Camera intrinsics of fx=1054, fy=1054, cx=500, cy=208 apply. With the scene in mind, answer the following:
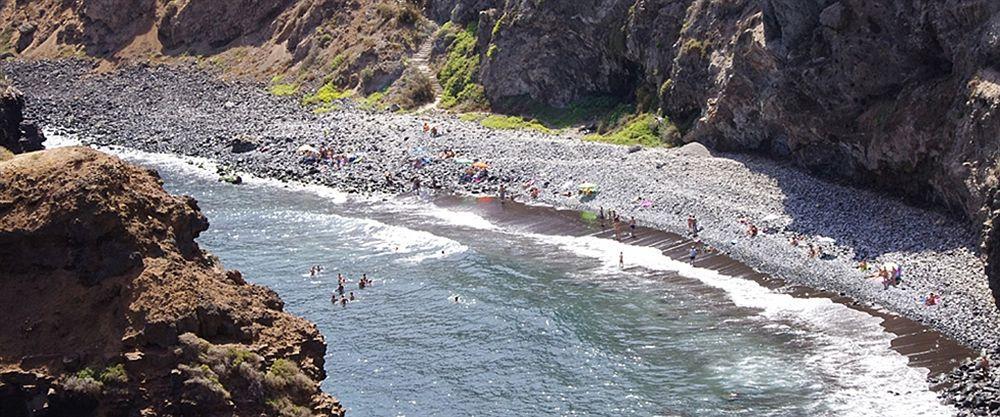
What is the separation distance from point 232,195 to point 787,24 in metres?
37.1

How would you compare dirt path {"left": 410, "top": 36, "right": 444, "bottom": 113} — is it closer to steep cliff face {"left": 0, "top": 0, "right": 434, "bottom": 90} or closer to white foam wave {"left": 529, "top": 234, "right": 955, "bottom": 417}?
steep cliff face {"left": 0, "top": 0, "right": 434, "bottom": 90}

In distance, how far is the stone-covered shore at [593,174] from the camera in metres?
44.7

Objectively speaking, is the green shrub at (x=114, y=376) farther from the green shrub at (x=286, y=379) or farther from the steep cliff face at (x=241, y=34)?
the steep cliff face at (x=241, y=34)

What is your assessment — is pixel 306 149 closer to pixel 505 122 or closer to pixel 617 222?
pixel 505 122

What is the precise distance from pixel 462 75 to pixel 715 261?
138 feet

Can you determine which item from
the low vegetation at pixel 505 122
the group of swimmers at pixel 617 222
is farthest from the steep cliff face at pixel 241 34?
the group of swimmers at pixel 617 222

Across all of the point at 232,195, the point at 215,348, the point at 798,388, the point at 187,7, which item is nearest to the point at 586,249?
the point at 798,388

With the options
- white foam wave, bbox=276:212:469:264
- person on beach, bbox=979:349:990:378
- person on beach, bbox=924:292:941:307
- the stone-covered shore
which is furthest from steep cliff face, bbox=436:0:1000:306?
white foam wave, bbox=276:212:469:264

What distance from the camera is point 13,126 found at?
54938mm

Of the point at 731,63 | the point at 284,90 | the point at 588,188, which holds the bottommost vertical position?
the point at 588,188

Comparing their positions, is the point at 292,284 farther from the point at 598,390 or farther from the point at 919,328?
the point at 919,328

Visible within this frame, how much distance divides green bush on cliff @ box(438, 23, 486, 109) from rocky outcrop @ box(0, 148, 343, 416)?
6286 centimetres

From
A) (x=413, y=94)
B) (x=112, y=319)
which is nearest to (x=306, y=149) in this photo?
(x=413, y=94)

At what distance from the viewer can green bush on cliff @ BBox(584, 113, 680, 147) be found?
69.2 m
